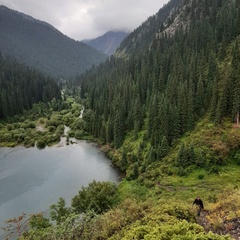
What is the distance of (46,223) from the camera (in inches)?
1829

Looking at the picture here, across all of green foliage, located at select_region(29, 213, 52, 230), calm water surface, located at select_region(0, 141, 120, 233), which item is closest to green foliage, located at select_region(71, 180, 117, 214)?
green foliage, located at select_region(29, 213, 52, 230)

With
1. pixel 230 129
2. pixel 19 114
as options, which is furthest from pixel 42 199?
pixel 19 114

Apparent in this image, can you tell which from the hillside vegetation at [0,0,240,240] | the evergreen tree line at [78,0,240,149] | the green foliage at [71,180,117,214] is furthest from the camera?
the evergreen tree line at [78,0,240,149]

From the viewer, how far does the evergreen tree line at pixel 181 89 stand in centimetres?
9131

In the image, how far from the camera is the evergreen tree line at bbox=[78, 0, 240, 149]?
9131 cm

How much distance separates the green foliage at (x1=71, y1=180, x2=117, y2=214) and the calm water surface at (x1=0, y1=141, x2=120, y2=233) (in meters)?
14.3

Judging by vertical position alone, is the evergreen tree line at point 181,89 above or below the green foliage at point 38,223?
A: above

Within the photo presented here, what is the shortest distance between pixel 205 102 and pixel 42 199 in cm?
6306

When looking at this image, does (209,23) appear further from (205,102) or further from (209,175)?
(209,175)

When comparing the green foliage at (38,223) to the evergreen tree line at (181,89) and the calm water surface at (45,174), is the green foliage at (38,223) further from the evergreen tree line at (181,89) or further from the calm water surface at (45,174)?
the evergreen tree line at (181,89)

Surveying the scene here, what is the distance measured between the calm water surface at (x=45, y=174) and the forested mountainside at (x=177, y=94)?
10507mm

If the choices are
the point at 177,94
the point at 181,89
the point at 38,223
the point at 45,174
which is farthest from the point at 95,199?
the point at 177,94

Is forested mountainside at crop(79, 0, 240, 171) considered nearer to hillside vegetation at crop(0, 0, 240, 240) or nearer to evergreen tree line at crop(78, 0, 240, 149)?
evergreen tree line at crop(78, 0, 240, 149)

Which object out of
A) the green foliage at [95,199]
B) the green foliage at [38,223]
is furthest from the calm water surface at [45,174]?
the green foliage at [38,223]
